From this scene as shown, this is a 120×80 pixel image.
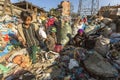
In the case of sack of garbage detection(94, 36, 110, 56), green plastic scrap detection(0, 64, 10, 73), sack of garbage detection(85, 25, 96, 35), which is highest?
sack of garbage detection(85, 25, 96, 35)

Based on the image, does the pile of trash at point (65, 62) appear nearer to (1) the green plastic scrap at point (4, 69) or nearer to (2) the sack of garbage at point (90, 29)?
(1) the green plastic scrap at point (4, 69)

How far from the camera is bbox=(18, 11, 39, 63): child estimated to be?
7.57 m

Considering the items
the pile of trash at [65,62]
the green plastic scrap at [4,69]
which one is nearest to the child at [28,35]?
the pile of trash at [65,62]

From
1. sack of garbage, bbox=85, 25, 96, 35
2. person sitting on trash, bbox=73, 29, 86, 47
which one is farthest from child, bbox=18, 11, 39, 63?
sack of garbage, bbox=85, 25, 96, 35

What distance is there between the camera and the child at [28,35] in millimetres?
7572

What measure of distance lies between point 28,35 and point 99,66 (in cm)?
241

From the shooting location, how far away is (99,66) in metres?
6.62

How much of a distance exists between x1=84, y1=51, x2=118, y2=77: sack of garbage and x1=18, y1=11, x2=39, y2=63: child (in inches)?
65.5

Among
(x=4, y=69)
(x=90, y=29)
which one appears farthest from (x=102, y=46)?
(x=4, y=69)

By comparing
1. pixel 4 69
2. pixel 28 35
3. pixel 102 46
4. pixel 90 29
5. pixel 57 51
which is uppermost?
pixel 28 35

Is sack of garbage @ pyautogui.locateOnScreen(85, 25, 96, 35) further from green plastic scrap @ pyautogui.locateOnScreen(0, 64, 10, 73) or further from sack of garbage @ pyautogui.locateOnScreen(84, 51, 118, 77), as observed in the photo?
green plastic scrap @ pyautogui.locateOnScreen(0, 64, 10, 73)

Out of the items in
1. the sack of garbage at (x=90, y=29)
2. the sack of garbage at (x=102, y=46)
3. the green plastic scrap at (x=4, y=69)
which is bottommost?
the green plastic scrap at (x=4, y=69)

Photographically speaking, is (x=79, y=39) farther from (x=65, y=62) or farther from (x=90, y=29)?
(x=65, y=62)

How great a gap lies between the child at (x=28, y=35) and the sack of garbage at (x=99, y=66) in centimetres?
166
